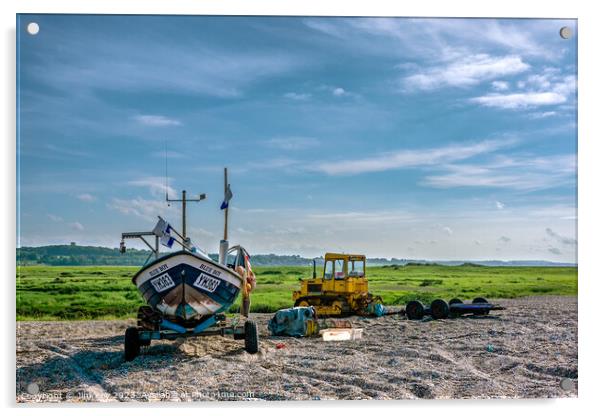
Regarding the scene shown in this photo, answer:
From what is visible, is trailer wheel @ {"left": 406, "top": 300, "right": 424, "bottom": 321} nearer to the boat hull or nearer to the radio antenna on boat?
the boat hull

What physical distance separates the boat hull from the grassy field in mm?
927


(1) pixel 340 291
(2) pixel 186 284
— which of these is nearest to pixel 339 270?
(1) pixel 340 291

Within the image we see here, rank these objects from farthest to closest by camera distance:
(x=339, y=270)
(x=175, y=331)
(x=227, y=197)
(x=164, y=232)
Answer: (x=339, y=270) → (x=175, y=331) → (x=227, y=197) → (x=164, y=232)

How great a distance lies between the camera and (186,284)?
32.9 feet

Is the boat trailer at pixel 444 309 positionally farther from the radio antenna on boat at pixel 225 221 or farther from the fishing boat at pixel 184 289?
the radio antenna on boat at pixel 225 221

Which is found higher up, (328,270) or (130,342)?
(328,270)

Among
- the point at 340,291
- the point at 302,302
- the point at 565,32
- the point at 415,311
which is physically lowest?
the point at 415,311

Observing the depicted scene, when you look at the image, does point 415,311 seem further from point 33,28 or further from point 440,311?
point 33,28

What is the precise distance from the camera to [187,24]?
874 cm

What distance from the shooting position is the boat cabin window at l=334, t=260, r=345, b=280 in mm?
16000

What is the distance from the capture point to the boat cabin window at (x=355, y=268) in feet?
52.9

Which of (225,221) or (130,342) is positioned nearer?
(225,221)

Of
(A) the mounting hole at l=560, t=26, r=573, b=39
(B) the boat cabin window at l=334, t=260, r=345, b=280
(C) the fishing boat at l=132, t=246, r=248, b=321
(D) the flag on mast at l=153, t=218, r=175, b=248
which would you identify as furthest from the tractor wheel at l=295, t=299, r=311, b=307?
(A) the mounting hole at l=560, t=26, r=573, b=39

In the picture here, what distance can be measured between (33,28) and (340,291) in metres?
9.74
